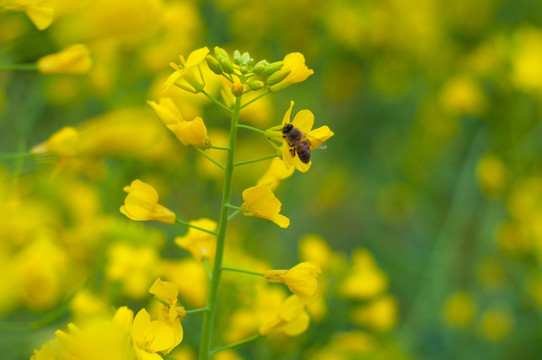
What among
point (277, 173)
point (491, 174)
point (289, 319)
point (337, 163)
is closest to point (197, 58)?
point (277, 173)

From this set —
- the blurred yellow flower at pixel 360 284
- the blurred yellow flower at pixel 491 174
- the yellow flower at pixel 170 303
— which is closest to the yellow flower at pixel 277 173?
the yellow flower at pixel 170 303

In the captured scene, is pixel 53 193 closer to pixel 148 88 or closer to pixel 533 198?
pixel 148 88

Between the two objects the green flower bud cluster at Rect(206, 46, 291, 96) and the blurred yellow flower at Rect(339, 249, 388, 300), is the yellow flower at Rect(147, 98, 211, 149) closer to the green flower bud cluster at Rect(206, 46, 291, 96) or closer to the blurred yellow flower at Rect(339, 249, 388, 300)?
the green flower bud cluster at Rect(206, 46, 291, 96)

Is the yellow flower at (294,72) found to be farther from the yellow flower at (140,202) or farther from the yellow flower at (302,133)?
the yellow flower at (140,202)

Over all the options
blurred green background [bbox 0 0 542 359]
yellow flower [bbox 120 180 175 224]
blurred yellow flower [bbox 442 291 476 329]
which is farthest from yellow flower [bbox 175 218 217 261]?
blurred yellow flower [bbox 442 291 476 329]

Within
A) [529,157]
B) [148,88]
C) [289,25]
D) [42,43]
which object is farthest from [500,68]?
[42,43]

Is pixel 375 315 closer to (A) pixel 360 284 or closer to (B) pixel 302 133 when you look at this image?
(A) pixel 360 284

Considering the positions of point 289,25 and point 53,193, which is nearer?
point 53,193
